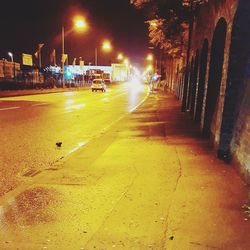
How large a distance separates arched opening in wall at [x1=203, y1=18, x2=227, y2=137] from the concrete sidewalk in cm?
226

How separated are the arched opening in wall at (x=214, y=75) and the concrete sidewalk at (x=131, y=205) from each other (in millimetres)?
2256

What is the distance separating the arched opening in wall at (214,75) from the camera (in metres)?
10.0

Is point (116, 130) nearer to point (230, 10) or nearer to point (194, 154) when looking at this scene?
point (194, 154)

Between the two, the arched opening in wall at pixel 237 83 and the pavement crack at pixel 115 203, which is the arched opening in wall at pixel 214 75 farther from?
the pavement crack at pixel 115 203

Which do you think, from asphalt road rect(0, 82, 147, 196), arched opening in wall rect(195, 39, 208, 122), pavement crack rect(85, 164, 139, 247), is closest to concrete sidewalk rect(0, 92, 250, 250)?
pavement crack rect(85, 164, 139, 247)

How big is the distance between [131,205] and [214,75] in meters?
6.53

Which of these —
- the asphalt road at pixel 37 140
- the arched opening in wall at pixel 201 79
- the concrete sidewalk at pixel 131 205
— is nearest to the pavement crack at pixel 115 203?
the concrete sidewalk at pixel 131 205

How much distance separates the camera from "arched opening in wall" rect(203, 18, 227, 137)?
Answer: 33.0 feet

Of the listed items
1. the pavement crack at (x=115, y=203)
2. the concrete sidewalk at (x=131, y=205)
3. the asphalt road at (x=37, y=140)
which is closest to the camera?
the concrete sidewalk at (x=131, y=205)

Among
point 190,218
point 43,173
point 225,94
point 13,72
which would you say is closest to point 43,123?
point 43,173

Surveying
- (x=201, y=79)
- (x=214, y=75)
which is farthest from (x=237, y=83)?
(x=201, y=79)

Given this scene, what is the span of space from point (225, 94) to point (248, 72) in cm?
85

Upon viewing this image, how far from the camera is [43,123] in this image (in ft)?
47.2

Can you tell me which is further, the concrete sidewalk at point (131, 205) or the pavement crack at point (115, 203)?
the pavement crack at point (115, 203)
